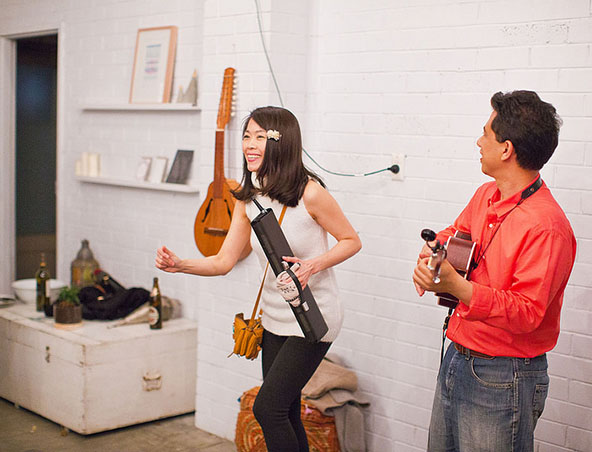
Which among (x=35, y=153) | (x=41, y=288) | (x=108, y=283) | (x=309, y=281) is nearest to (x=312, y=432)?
(x=309, y=281)

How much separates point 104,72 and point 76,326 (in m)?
1.90

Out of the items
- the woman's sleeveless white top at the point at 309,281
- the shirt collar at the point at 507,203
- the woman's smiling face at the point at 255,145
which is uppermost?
the woman's smiling face at the point at 255,145

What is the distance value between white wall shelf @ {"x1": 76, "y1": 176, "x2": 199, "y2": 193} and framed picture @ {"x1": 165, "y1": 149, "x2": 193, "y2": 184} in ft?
0.19

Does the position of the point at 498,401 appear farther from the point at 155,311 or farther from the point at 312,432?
the point at 155,311

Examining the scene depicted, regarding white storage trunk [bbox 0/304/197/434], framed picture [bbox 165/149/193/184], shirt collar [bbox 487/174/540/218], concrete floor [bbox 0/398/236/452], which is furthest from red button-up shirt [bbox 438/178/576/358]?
framed picture [bbox 165/149/193/184]

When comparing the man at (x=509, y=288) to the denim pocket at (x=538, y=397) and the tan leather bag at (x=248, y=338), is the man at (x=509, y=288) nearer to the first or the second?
the denim pocket at (x=538, y=397)

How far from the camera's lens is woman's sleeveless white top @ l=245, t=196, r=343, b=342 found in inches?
104

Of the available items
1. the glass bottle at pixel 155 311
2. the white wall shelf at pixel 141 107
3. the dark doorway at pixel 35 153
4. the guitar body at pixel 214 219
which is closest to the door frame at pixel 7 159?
the dark doorway at pixel 35 153

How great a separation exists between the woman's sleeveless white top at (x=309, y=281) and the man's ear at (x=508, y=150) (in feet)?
2.65

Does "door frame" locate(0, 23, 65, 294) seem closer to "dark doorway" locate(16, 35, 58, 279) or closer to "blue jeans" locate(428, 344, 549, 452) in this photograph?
"dark doorway" locate(16, 35, 58, 279)

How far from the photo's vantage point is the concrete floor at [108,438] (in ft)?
12.1

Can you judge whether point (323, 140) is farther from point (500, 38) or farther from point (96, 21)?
point (96, 21)

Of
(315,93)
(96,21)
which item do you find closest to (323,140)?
(315,93)

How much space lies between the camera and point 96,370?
3.79 meters
